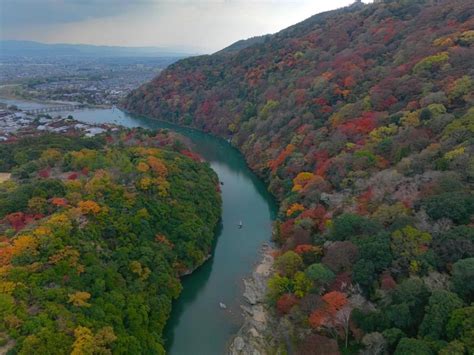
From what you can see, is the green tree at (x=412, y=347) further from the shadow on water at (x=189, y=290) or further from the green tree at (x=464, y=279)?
the shadow on water at (x=189, y=290)

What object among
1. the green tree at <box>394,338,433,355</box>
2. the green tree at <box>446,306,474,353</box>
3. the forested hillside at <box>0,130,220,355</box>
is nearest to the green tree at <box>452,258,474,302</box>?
the green tree at <box>446,306,474,353</box>

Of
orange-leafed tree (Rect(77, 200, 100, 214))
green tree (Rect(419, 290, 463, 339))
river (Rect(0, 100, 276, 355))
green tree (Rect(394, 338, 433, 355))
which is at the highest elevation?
orange-leafed tree (Rect(77, 200, 100, 214))

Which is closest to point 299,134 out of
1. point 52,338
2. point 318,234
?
point 318,234

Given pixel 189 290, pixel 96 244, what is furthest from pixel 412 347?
pixel 96 244

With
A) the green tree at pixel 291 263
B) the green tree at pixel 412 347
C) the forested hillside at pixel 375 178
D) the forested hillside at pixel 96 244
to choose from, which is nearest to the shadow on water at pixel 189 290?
the forested hillside at pixel 96 244

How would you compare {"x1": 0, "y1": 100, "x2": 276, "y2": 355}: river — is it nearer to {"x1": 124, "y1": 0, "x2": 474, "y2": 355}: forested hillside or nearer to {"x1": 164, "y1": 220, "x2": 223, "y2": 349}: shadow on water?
{"x1": 164, "y1": 220, "x2": 223, "y2": 349}: shadow on water

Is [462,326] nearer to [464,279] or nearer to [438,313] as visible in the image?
[438,313]
